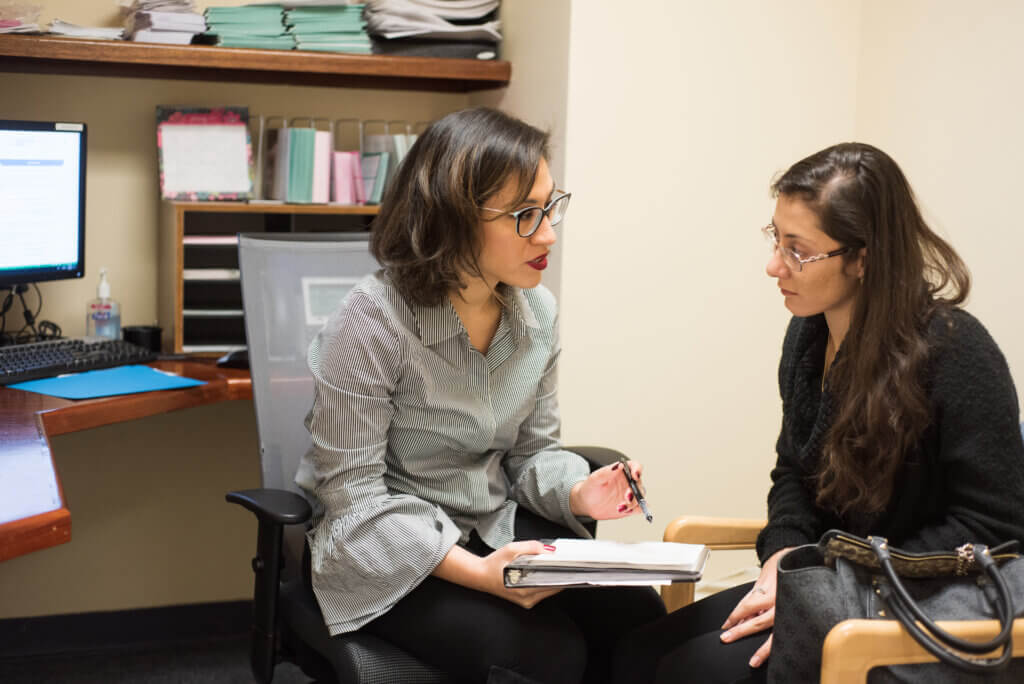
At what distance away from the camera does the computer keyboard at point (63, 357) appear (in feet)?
6.91

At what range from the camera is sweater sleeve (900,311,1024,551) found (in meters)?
1.41

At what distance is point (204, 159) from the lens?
2.55 metres

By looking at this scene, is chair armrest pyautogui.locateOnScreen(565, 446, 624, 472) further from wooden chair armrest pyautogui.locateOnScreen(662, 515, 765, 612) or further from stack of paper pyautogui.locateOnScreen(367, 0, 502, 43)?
stack of paper pyautogui.locateOnScreen(367, 0, 502, 43)

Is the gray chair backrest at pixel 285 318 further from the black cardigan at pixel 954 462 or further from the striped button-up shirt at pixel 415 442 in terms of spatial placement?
the black cardigan at pixel 954 462

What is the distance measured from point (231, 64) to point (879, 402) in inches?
65.6

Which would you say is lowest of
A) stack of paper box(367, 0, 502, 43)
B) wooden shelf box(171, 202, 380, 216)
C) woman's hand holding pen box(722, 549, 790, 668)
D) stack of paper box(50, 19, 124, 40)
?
woman's hand holding pen box(722, 549, 790, 668)

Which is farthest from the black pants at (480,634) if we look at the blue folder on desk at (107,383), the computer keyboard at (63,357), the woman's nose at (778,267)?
the computer keyboard at (63,357)

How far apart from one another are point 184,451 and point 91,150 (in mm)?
795

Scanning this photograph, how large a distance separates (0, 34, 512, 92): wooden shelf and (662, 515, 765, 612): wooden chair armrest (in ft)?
4.51

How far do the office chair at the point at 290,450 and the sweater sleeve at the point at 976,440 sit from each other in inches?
24.0

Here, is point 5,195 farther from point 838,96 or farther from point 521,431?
point 838,96

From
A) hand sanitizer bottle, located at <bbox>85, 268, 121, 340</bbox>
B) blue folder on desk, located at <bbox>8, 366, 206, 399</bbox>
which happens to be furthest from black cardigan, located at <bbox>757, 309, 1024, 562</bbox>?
hand sanitizer bottle, located at <bbox>85, 268, 121, 340</bbox>

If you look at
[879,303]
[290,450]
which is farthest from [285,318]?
[879,303]

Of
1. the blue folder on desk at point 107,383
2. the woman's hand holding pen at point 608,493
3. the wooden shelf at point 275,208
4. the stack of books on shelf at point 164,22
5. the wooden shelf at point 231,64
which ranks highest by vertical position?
the stack of books on shelf at point 164,22
